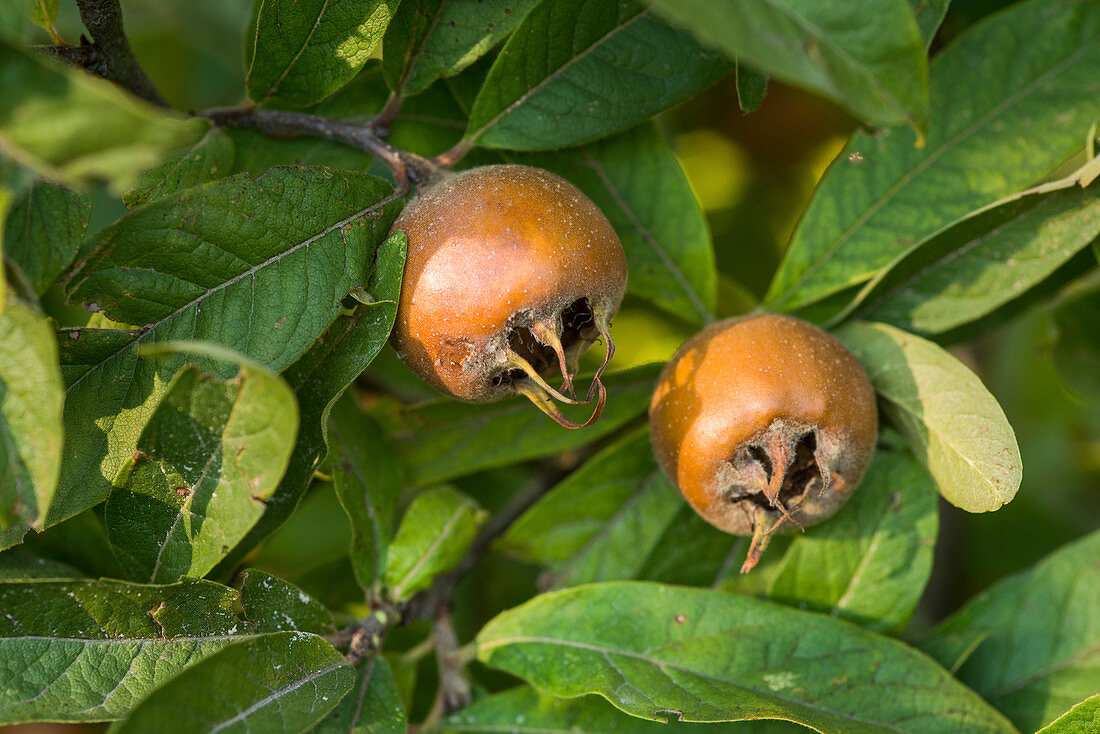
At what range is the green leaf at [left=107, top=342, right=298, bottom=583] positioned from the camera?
121cm

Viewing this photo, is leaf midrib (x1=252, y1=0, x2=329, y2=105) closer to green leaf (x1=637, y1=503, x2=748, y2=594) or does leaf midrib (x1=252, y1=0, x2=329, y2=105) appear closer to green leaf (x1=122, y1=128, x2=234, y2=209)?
green leaf (x1=122, y1=128, x2=234, y2=209)

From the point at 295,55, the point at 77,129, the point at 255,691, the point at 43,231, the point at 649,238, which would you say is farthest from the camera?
the point at 649,238

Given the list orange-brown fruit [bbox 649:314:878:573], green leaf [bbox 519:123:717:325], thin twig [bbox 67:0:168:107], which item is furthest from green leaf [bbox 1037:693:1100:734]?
thin twig [bbox 67:0:168:107]

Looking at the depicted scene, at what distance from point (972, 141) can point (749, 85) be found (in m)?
0.72

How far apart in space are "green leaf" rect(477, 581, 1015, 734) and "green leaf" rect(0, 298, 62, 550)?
94 cm

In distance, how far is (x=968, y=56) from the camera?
1.87m

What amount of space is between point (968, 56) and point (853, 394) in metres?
0.88

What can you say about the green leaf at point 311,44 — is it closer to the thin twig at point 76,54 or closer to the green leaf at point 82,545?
the thin twig at point 76,54

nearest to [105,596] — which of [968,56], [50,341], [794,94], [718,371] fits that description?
[50,341]

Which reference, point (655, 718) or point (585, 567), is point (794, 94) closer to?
point (585, 567)

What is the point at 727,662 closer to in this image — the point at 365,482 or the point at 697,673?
the point at 697,673

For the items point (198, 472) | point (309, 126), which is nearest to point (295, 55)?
point (309, 126)

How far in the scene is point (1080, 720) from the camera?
148 centimetres

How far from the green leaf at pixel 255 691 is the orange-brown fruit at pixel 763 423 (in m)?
0.72
